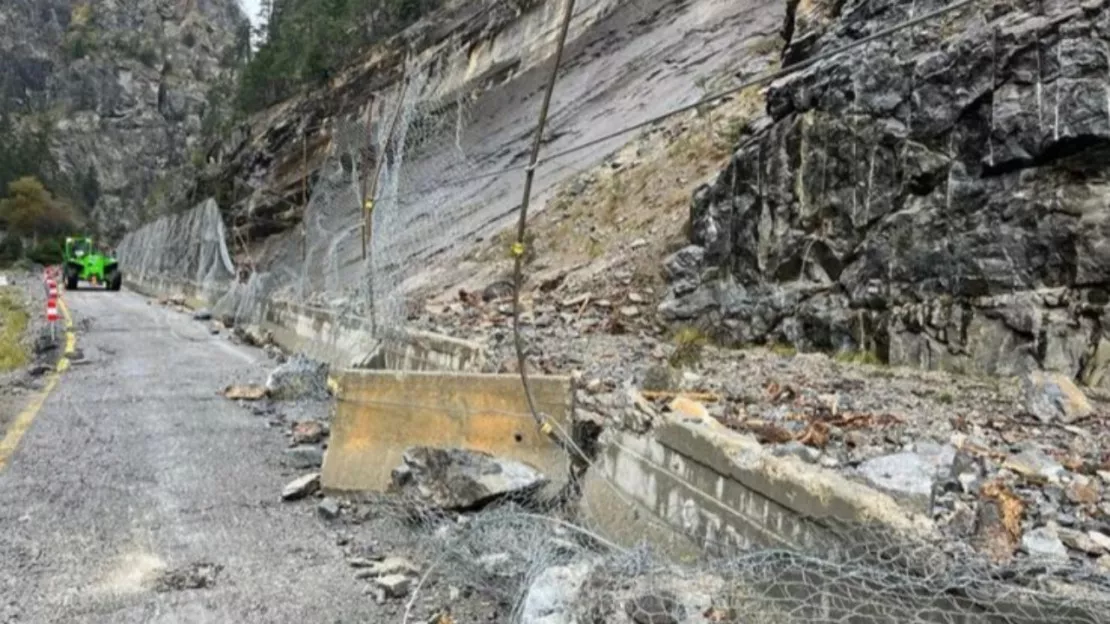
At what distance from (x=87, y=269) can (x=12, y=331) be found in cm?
1948

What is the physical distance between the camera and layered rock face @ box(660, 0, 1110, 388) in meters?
6.89

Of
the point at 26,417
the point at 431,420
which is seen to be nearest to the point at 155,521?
the point at 431,420

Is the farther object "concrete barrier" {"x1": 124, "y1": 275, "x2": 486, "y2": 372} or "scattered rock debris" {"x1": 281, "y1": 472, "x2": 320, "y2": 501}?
"concrete barrier" {"x1": 124, "y1": 275, "x2": 486, "y2": 372}

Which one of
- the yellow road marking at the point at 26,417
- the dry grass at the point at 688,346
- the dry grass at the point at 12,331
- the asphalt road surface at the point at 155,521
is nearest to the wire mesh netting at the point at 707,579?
the asphalt road surface at the point at 155,521

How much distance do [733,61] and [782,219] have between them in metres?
9.75

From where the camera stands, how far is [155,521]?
5094 mm

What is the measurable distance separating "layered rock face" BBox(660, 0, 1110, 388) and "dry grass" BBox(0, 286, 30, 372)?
913 cm

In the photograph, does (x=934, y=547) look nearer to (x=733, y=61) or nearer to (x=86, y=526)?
(x=86, y=526)

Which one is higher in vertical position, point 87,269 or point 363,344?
point 87,269

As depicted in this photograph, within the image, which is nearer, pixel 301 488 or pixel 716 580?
pixel 716 580

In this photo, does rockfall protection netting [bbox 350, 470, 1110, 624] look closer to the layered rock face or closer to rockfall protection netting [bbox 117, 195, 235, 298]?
the layered rock face

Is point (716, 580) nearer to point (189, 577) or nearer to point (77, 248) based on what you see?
point (189, 577)

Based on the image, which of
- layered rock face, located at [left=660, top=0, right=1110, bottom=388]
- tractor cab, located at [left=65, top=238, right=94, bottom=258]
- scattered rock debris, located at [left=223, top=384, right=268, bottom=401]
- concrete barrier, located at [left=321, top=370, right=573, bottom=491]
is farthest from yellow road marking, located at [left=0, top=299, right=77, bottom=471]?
tractor cab, located at [left=65, top=238, right=94, bottom=258]

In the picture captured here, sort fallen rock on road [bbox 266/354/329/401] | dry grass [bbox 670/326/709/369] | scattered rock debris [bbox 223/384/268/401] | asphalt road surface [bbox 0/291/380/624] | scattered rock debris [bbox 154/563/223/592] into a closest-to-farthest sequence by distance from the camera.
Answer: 1. asphalt road surface [bbox 0/291/380/624]
2. scattered rock debris [bbox 154/563/223/592]
3. dry grass [bbox 670/326/709/369]
4. scattered rock debris [bbox 223/384/268/401]
5. fallen rock on road [bbox 266/354/329/401]
